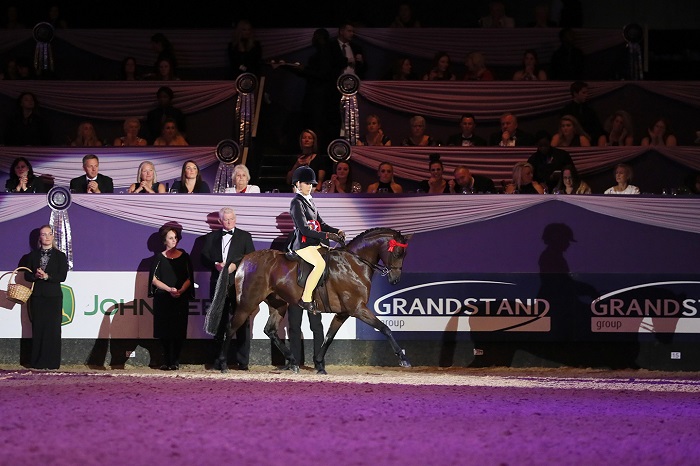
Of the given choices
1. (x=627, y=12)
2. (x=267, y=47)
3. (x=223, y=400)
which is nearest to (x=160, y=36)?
(x=267, y=47)

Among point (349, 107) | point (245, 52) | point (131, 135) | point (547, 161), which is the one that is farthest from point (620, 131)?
point (131, 135)

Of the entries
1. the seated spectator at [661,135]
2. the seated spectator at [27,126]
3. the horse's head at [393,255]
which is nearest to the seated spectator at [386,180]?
the horse's head at [393,255]

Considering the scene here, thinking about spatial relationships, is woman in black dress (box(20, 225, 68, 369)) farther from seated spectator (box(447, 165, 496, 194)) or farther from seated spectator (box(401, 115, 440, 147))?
seated spectator (box(401, 115, 440, 147))

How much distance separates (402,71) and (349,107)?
2140mm

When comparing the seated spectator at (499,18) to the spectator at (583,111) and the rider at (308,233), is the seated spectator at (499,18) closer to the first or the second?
the spectator at (583,111)

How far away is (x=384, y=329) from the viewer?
12.5m

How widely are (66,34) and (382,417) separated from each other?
1369 cm

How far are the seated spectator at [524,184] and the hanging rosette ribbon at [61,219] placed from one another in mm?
6493

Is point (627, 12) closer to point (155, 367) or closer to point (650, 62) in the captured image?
point (650, 62)

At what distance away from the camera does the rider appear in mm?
12586

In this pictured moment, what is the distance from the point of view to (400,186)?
15.6 meters

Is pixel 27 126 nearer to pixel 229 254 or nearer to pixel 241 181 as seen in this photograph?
pixel 241 181

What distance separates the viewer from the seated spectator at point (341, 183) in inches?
584

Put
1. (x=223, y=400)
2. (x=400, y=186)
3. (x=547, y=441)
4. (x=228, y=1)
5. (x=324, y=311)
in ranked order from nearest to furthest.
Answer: (x=547, y=441) → (x=223, y=400) → (x=324, y=311) → (x=400, y=186) → (x=228, y=1)
